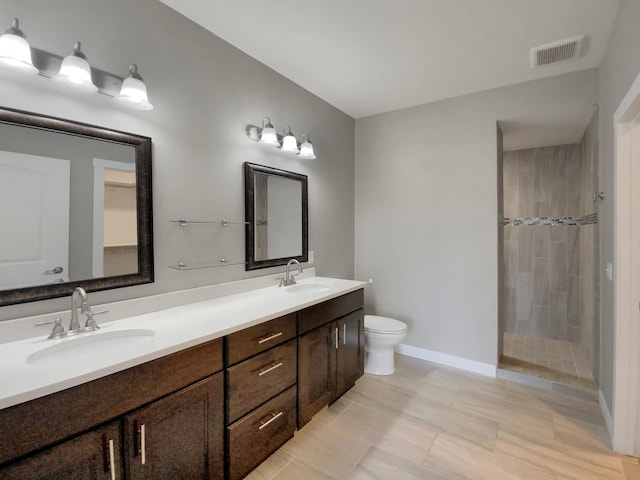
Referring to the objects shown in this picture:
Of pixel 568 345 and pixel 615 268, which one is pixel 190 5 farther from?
pixel 568 345

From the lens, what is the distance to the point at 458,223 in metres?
2.93

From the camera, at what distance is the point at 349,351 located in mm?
2395

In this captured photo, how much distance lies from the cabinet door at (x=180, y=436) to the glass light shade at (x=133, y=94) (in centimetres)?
138

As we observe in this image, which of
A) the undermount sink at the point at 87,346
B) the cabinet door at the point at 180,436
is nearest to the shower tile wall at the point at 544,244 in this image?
the cabinet door at the point at 180,436

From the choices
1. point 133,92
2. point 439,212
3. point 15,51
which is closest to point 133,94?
point 133,92

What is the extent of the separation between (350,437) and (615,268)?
6.21ft

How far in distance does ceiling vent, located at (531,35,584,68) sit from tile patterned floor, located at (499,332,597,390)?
254cm

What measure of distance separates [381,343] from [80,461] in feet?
7.14

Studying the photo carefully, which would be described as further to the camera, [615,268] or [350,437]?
[350,437]

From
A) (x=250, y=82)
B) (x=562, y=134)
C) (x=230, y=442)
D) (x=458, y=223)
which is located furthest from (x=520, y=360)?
(x=250, y=82)

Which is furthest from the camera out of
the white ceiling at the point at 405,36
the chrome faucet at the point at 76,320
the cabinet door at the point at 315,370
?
the cabinet door at the point at 315,370

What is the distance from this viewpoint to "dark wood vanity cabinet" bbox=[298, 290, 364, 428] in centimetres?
193

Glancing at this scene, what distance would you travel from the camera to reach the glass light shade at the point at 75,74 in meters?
1.31

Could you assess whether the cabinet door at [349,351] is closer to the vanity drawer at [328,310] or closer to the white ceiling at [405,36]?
the vanity drawer at [328,310]
